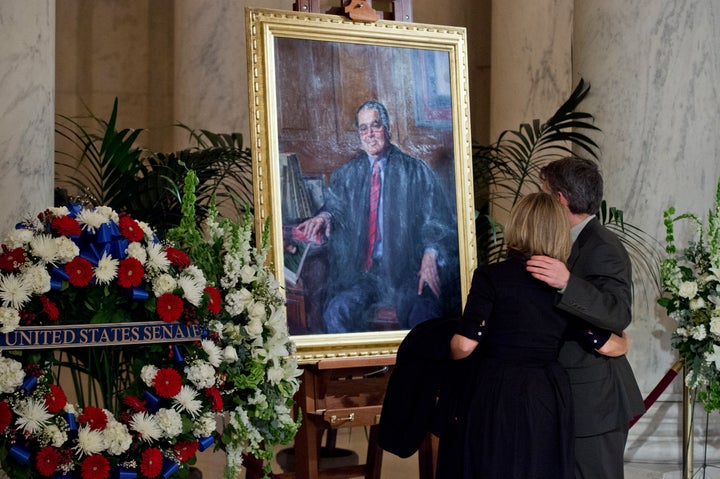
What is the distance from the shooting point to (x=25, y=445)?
340 cm

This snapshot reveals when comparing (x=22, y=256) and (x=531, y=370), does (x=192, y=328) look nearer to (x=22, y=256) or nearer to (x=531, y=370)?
(x=22, y=256)

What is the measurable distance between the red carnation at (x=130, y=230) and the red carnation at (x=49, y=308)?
362 millimetres

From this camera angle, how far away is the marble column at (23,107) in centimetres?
462

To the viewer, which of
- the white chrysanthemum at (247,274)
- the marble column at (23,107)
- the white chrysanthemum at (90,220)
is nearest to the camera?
the white chrysanthemum at (90,220)

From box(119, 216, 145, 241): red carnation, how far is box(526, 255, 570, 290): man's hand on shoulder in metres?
1.46

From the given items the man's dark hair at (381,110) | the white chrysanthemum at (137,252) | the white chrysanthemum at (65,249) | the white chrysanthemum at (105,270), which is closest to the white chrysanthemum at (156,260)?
the white chrysanthemum at (137,252)

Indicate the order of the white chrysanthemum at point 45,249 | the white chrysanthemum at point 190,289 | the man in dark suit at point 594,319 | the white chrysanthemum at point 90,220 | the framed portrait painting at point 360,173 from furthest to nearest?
the framed portrait painting at point 360,173, the man in dark suit at point 594,319, the white chrysanthemum at point 190,289, the white chrysanthemum at point 90,220, the white chrysanthemum at point 45,249

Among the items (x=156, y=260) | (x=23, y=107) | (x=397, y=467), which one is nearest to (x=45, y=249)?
(x=156, y=260)

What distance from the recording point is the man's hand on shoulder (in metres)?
3.72

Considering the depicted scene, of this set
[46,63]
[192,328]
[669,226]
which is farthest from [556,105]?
[192,328]

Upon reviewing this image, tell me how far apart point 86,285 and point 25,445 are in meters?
0.58

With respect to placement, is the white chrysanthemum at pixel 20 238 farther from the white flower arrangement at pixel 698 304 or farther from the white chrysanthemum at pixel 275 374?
the white flower arrangement at pixel 698 304

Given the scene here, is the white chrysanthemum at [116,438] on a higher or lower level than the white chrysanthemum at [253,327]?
lower

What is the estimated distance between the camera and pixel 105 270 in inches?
138
